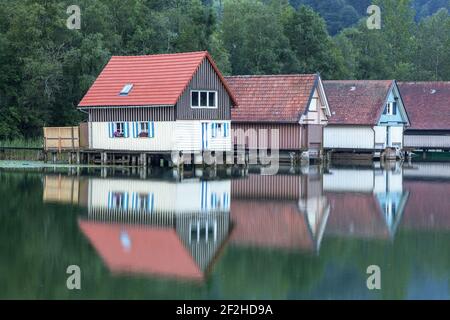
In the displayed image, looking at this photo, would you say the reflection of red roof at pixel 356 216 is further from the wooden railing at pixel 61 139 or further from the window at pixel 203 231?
the wooden railing at pixel 61 139

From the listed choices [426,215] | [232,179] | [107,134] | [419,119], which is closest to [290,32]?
[419,119]

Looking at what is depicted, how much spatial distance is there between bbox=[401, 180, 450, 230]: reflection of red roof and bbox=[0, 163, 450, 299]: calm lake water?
2.0 inches

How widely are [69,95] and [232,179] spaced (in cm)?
1812

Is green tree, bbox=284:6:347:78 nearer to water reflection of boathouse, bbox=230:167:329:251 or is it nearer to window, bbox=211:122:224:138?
window, bbox=211:122:224:138

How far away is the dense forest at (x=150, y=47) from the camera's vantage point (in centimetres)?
5125

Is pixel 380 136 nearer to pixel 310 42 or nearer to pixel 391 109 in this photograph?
pixel 391 109

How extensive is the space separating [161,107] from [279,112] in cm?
941

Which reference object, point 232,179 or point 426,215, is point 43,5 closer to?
point 232,179

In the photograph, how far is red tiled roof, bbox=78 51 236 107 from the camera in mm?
43562

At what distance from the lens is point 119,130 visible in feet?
147

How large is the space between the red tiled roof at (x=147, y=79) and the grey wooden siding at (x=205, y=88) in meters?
0.33

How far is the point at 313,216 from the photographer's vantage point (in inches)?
1010

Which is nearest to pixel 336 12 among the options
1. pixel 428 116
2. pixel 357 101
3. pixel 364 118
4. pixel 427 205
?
pixel 428 116
